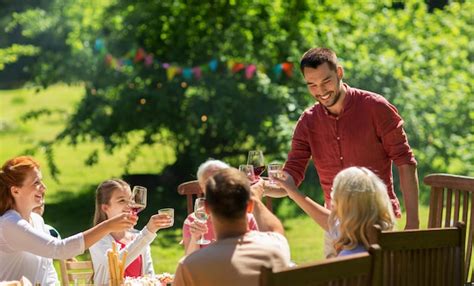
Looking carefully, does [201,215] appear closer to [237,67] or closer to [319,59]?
[319,59]

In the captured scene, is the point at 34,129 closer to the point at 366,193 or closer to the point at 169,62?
the point at 169,62

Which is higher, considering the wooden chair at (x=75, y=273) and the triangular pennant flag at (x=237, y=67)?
the triangular pennant flag at (x=237, y=67)

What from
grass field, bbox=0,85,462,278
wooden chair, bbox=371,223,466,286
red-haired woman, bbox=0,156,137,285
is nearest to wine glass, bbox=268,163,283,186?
red-haired woman, bbox=0,156,137,285

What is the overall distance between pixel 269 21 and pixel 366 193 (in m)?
5.42

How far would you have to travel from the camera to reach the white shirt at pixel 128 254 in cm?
444

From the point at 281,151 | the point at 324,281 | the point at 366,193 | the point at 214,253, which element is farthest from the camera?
the point at 281,151

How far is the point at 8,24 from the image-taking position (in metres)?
9.40

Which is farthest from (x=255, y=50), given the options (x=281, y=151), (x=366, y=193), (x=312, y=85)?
(x=366, y=193)

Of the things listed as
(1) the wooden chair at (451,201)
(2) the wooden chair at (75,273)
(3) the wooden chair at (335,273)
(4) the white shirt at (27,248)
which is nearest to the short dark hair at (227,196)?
(3) the wooden chair at (335,273)

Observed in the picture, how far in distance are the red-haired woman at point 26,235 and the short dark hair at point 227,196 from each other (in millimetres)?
939

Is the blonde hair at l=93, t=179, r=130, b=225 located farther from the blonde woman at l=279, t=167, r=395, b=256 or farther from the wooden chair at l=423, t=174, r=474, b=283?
the wooden chair at l=423, t=174, r=474, b=283

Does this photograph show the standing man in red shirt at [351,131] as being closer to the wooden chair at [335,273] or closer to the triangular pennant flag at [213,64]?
the wooden chair at [335,273]

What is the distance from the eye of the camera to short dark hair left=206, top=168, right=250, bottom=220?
11.0 ft

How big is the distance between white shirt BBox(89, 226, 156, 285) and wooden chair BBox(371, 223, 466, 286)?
4.07ft
